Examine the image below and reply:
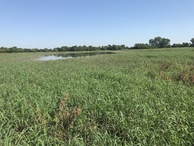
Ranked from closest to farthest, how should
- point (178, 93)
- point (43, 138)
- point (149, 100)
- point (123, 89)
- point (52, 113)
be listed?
point (43, 138) → point (52, 113) → point (149, 100) → point (178, 93) → point (123, 89)

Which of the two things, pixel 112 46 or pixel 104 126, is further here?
pixel 112 46

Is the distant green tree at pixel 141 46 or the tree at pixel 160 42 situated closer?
the distant green tree at pixel 141 46

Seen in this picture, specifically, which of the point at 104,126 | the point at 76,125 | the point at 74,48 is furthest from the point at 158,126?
the point at 74,48

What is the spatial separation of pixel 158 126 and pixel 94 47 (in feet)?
331

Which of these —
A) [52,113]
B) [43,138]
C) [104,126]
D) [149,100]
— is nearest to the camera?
[43,138]

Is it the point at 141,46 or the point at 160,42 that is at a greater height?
the point at 160,42

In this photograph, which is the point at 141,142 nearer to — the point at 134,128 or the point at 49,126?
the point at 134,128

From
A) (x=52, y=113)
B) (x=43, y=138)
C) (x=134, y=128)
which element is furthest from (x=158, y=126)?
(x=52, y=113)

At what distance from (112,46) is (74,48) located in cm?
2446

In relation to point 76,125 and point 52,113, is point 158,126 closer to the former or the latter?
point 76,125

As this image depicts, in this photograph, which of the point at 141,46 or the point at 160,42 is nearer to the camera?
the point at 141,46

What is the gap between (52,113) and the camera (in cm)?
467

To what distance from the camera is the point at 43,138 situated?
3.50 meters

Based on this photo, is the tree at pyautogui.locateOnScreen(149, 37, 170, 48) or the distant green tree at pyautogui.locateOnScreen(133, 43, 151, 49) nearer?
the distant green tree at pyautogui.locateOnScreen(133, 43, 151, 49)
